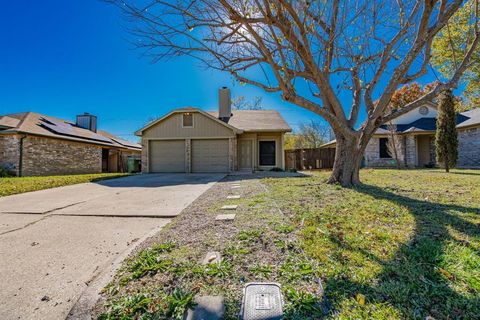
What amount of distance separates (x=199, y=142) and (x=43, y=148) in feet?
28.0

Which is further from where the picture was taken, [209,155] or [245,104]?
[245,104]

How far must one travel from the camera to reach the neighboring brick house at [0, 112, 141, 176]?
11.4m

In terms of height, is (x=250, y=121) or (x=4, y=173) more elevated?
(x=250, y=121)

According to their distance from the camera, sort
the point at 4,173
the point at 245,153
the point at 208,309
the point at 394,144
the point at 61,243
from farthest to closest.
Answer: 1. the point at 394,144
2. the point at 245,153
3. the point at 4,173
4. the point at 61,243
5. the point at 208,309

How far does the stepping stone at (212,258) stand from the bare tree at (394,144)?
15.3 m

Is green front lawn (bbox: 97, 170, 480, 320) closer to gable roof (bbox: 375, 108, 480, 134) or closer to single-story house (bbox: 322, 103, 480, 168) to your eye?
single-story house (bbox: 322, 103, 480, 168)

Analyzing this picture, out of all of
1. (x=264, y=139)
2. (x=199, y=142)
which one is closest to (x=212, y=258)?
(x=199, y=142)

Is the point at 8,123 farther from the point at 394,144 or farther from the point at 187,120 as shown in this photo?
the point at 394,144

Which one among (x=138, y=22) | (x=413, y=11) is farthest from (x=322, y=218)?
(x=413, y=11)

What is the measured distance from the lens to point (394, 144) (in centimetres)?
1457

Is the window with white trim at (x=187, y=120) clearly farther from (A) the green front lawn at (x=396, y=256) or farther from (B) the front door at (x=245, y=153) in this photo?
(A) the green front lawn at (x=396, y=256)

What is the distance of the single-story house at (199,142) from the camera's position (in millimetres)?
13102

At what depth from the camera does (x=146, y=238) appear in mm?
2727

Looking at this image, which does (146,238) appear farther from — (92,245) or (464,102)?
(464,102)
